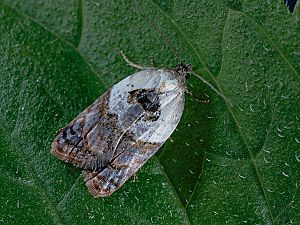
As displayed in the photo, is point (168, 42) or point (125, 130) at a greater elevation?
point (168, 42)

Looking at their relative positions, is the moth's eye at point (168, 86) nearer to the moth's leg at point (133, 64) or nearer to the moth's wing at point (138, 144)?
the moth's wing at point (138, 144)

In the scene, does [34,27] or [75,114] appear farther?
[75,114]

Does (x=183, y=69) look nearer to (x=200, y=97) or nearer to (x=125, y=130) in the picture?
(x=200, y=97)

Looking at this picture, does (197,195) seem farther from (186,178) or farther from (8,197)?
(8,197)

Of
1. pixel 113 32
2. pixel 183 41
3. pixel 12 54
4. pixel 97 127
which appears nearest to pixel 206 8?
pixel 183 41

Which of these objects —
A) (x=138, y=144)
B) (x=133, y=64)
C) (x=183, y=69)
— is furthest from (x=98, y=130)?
(x=183, y=69)

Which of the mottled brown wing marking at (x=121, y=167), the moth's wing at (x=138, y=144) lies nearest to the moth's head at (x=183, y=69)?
the moth's wing at (x=138, y=144)

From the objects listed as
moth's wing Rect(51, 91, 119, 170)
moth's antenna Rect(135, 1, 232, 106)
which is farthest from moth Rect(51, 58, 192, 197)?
moth's antenna Rect(135, 1, 232, 106)
